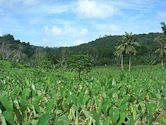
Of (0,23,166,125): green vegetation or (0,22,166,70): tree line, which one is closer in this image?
(0,23,166,125): green vegetation

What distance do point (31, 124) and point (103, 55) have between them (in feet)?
478

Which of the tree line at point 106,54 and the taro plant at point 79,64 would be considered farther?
the tree line at point 106,54

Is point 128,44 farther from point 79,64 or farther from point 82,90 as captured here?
point 82,90

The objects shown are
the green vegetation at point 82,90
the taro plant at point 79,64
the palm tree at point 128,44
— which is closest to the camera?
the green vegetation at point 82,90

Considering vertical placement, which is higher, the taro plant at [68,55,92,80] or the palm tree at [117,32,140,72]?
the palm tree at [117,32,140,72]

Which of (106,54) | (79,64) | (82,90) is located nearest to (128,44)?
(79,64)

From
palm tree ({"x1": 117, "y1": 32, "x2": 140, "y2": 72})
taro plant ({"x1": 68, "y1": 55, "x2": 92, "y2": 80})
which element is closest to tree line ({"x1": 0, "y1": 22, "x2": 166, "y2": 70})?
palm tree ({"x1": 117, "y1": 32, "x2": 140, "y2": 72})

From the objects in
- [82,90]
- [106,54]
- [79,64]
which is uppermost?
[82,90]

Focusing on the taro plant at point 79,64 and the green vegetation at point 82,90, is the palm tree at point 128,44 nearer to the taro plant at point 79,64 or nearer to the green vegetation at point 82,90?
the green vegetation at point 82,90

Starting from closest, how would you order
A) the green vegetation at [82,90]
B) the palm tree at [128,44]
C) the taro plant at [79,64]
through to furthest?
the green vegetation at [82,90]
the taro plant at [79,64]
the palm tree at [128,44]

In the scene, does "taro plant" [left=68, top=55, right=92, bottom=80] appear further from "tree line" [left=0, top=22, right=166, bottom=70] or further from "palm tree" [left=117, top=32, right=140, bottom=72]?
"palm tree" [left=117, top=32, right=140, bottom=72]

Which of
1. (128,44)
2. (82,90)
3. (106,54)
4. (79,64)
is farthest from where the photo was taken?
(106,54)

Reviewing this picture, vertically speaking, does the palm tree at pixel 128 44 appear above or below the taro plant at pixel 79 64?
above

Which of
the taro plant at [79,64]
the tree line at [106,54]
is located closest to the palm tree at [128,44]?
the tree line at [106,54]
